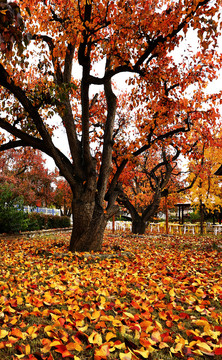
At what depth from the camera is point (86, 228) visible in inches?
280

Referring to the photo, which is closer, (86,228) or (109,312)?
(109,312)

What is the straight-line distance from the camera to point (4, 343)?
2.21 meters

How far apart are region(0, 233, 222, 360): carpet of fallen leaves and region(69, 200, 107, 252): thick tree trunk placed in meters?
1.35

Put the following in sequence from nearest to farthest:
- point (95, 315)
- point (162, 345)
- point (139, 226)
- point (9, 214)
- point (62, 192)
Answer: point (162, 345) → point (95, 315) → point (9, 214) → point (139, 226) → point (62, 192)

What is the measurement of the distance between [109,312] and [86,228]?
4034 mm

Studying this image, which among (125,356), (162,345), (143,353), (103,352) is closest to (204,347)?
(162,345)

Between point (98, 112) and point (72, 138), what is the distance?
502 cm

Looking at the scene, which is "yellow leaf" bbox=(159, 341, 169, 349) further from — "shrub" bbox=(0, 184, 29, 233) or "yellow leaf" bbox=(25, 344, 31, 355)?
"shrub" bbox=(0, 184, 29, 233)

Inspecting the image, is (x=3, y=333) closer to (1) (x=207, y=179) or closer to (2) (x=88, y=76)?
(2) (x=88, y=76)

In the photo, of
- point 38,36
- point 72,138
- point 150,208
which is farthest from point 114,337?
point 150,208

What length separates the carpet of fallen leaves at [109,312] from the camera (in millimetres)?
2205

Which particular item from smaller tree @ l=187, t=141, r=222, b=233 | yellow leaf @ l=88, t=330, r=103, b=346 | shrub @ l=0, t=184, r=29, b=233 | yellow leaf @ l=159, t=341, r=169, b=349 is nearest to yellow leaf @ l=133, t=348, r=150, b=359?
yellow leaf @ l=159, t=341, r=169, b=349

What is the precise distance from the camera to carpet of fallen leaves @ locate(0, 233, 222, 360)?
220cm

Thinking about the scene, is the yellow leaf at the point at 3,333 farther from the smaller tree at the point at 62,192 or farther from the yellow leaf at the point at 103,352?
the smaller tree at the point at 62,192
